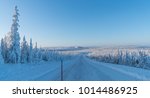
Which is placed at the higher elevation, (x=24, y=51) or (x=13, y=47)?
(x=13, y=47)

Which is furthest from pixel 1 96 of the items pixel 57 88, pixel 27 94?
pixel 57 88

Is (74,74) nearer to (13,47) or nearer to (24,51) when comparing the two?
(13,47)

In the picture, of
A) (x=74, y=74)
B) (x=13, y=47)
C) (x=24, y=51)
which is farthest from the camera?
(x=24, y=51)

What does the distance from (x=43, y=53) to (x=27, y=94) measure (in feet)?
255

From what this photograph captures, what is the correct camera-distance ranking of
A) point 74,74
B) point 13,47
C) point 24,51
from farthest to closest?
point 24,51
point 13,47
point 74,74

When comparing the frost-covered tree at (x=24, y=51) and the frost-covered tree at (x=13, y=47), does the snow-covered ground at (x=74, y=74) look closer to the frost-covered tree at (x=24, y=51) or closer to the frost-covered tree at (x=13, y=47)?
the frost-covered tree at (x=13, y=47)

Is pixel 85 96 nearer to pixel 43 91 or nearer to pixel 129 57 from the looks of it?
pixel 43 91

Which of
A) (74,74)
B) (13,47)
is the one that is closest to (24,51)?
(13,47)

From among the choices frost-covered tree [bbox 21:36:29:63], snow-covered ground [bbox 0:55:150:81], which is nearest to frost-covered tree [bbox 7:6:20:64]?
frost-covered tree [bbox 21:36:29:63]

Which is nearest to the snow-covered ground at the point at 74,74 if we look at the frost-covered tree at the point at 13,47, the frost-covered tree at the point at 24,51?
the frost-covered tree at the point at 13,47

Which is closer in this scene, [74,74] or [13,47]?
[74,74]

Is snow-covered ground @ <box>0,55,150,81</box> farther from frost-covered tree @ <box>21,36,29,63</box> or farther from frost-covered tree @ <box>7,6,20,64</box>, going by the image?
frost-covered tree @ <box>21,36,29,63</box>

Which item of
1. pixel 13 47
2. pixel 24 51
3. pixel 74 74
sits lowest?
pixel 74 74

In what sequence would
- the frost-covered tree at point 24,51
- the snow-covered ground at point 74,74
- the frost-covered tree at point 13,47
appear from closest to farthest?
the snow-covered ground at point 74,74
the frost-covered tree at point 13,47
the frost-covered tree at point 24,51
